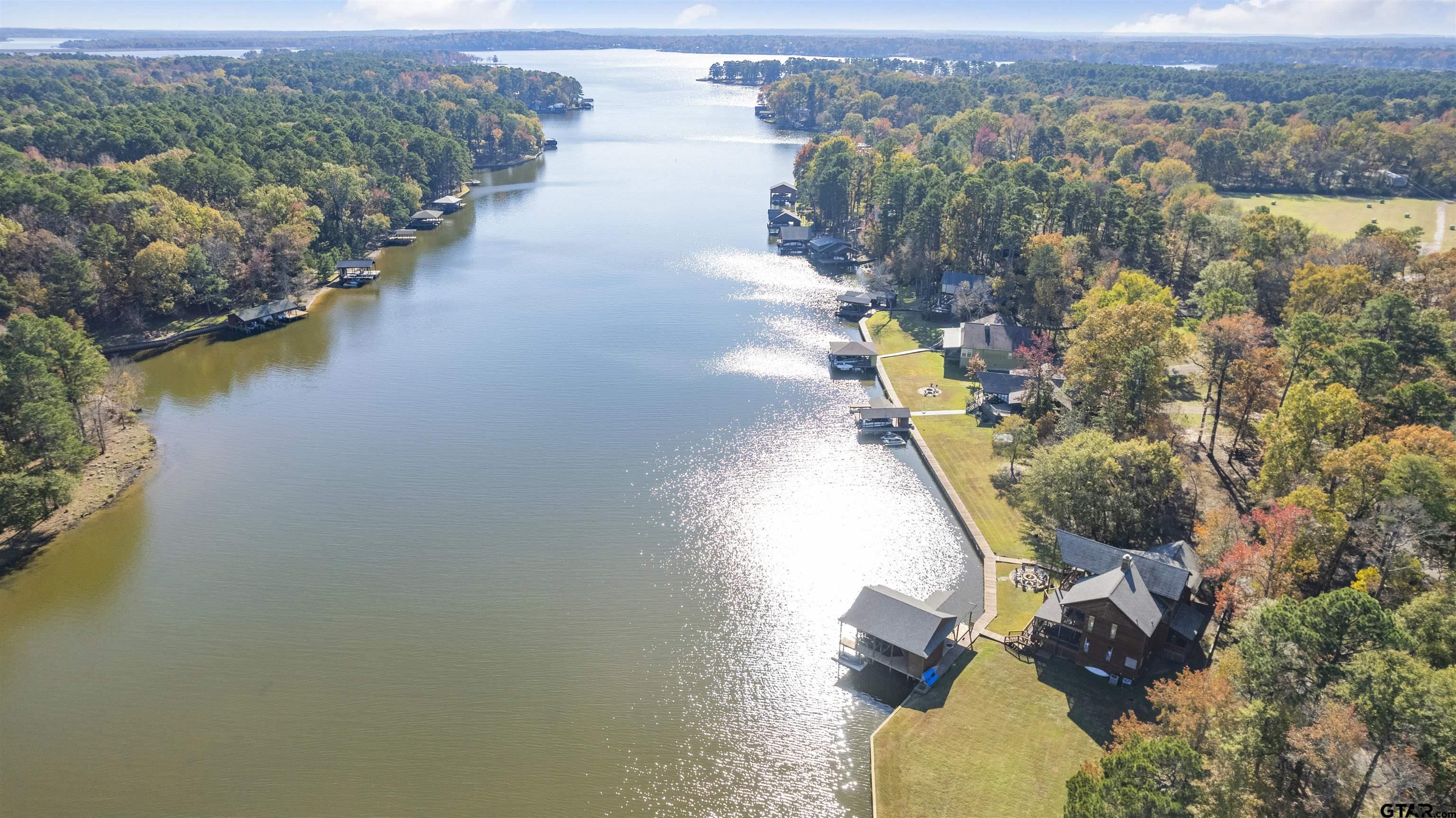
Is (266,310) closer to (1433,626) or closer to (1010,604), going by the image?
(1010,604)

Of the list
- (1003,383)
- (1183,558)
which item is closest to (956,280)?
(1003,383)

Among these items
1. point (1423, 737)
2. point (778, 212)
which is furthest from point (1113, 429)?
point (778, 212)

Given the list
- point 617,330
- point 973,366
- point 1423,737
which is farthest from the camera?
point 617,330

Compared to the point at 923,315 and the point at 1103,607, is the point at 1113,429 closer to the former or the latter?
the point at 1103,607

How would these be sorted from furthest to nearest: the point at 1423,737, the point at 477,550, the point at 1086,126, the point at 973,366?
the point at 1086,126 < the point at 973,366 < the point at 477,550 < the point at 1423,737

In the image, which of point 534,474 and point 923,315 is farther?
point 923,315

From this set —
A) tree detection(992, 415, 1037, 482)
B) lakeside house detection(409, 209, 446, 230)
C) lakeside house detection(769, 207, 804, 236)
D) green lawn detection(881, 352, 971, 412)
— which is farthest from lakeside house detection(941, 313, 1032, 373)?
lakeside house detection(409, 209, 446, 230)

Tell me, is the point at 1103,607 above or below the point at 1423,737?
below
